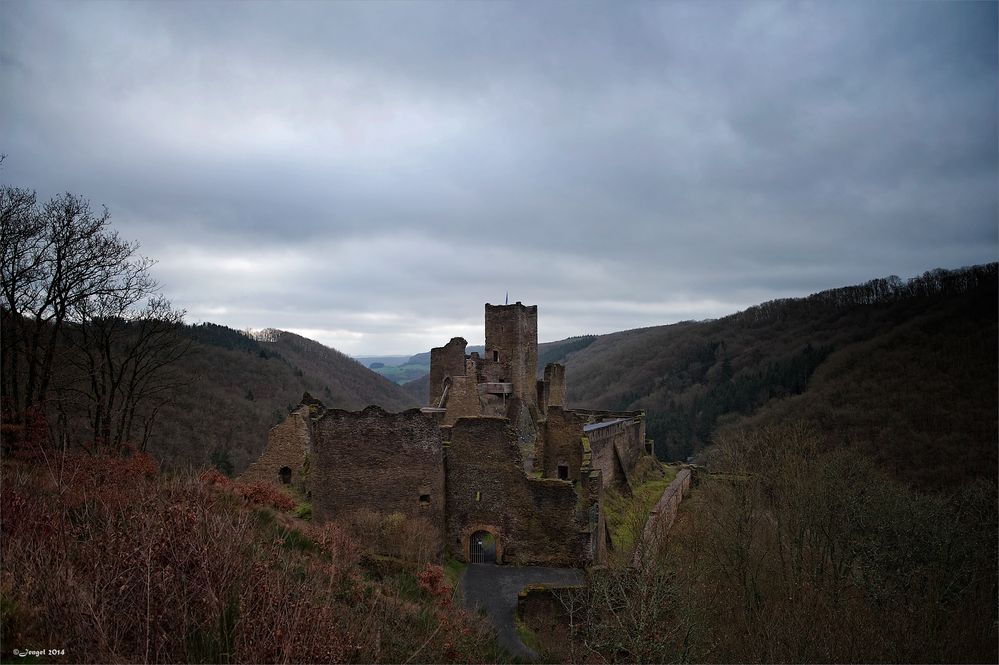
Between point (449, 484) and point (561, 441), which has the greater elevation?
point (561, 441)

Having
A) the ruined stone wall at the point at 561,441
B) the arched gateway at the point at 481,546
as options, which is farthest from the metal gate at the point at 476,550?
the ruined stone wall at the point at 561,441

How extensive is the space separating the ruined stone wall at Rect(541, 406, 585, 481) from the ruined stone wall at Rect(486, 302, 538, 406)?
5017 mm

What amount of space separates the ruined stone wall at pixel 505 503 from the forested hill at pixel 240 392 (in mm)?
8068

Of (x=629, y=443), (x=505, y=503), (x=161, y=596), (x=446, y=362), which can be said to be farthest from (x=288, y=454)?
(x=629, y=443)

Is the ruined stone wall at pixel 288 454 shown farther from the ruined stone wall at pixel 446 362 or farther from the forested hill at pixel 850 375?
the forested hill at pixel 850 375

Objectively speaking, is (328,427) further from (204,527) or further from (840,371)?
(840,371)

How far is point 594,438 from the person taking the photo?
2778cm

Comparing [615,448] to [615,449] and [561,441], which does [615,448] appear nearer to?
[615,449]

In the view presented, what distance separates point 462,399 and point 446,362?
4.27m

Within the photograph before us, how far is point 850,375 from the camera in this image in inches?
3041

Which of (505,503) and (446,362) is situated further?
(446,362)

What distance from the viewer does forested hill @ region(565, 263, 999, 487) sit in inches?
2362

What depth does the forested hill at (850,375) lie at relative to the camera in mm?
60000

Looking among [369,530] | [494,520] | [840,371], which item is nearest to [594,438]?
[494,520]
